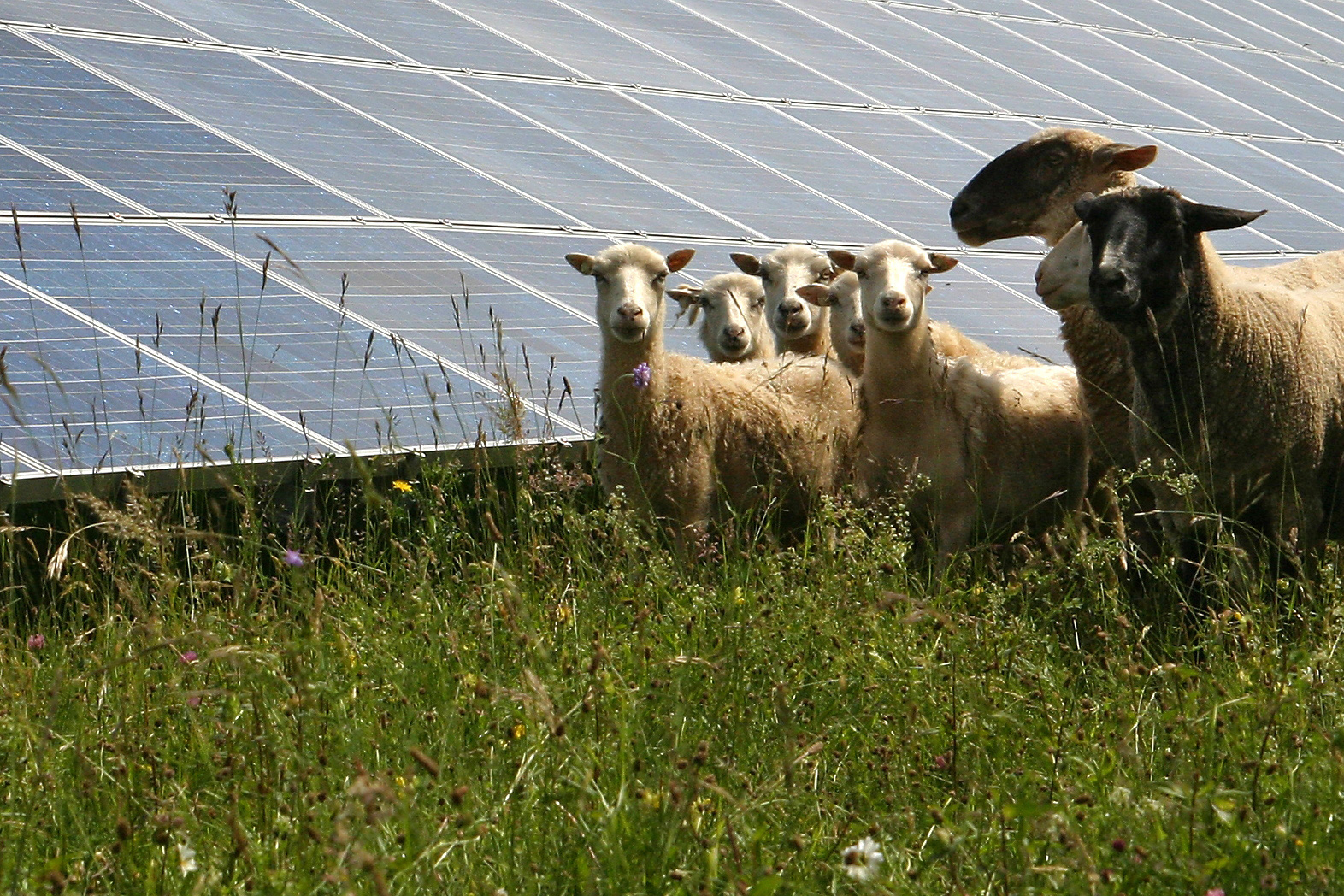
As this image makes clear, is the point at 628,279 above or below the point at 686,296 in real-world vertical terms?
above

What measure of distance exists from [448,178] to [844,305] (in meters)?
2.49

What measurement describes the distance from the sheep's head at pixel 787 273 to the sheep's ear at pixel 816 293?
0.35 metres

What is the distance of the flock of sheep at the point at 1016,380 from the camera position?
541 cm

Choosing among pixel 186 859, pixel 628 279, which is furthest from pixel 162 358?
pixel 186 859

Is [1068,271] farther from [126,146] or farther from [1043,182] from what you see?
[126,146]

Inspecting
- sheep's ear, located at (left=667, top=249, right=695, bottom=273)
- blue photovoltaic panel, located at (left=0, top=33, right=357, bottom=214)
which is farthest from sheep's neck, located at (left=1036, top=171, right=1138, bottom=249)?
blue photovoltaic panel, located at (left=0, top=33, right=357, bottom=214)

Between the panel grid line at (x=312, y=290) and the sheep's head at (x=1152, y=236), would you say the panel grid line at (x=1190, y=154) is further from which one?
the sheep's head at (x=1152, y=236)

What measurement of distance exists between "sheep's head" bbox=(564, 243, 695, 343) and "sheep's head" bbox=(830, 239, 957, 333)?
0.74 meters

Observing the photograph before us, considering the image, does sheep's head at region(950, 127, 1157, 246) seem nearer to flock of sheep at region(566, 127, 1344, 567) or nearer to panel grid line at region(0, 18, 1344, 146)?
flock of sheep at region(566, 127, 1344, 567)

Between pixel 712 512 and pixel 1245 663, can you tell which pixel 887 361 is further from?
pixel 1245 663

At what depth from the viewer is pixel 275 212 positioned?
7812mm

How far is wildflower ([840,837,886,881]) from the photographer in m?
2.42

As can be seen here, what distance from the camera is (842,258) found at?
7.32 meters

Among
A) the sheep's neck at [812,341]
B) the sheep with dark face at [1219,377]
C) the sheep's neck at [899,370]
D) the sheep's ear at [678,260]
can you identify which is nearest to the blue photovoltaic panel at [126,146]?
the sheep's ear at [678,260]
